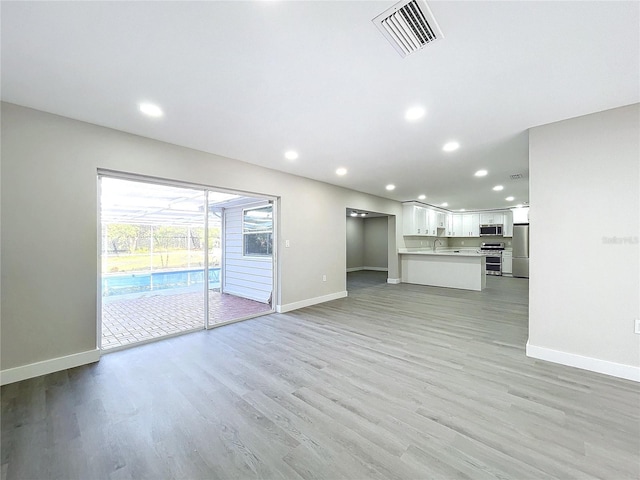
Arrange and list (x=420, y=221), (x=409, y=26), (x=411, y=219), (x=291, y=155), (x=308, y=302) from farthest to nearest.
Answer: (x=420, y=221) < (x=411, y=219) < (x=308, y=302) < (x=291, y=155) < (x=409, y=26)

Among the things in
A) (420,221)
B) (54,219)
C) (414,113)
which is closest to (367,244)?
(420,221)

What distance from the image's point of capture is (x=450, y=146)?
3.58m

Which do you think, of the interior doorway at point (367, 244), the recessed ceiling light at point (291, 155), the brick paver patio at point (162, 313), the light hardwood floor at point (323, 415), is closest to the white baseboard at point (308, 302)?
the brick paver patio at point (162, 313)

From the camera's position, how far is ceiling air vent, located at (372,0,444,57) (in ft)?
4.71

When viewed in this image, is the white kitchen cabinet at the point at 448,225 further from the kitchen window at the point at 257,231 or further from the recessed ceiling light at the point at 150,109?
the recessed ceiling light at the point at 150,109

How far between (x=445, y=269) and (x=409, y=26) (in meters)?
6.91

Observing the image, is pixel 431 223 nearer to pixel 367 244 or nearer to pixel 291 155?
pixel 367 244

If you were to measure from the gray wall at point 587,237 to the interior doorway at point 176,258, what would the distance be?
3918 millimetres

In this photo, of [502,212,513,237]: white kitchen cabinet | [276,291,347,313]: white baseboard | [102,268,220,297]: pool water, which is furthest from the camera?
[502,212,513,237]: white kitchen cabinet

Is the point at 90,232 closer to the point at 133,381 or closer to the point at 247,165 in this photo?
the point at 133,381

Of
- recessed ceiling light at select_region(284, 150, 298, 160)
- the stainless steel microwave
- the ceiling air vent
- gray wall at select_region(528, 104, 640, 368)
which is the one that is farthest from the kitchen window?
the stainless steel microwave

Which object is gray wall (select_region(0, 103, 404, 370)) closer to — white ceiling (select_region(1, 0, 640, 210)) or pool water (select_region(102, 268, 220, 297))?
white ceiling (select_region(1, 0, 640, 210))

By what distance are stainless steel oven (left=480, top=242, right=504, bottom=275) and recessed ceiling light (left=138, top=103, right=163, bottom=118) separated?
10.6 m

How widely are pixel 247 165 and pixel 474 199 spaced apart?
6.92m
